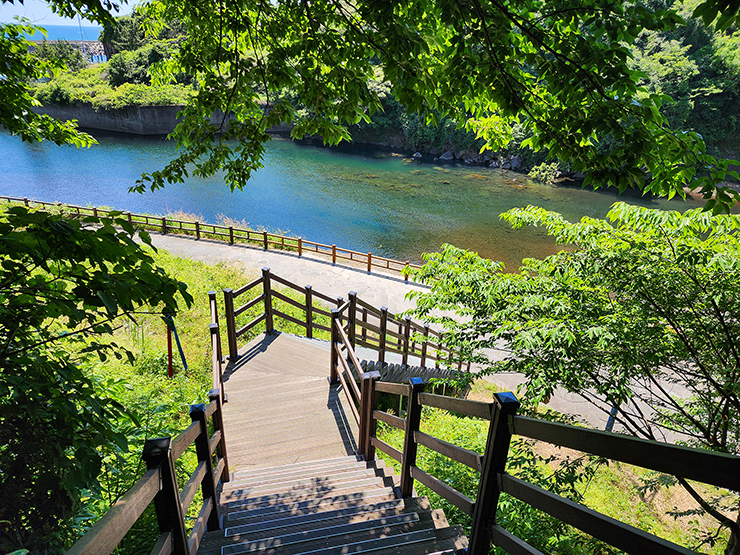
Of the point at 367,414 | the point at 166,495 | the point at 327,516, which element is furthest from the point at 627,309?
the point at 166,495

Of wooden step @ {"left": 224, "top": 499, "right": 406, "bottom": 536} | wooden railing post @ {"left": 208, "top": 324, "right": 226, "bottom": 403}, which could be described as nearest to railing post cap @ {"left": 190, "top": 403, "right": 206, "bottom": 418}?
wooden step @ {"left": 224, "top": 499, "right": 406, "bottom": 536}

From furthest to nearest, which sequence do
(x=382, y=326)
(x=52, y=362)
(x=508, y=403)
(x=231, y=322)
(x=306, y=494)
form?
(x=382, y=326), (x=231, y=322), (x=306, y=494), (x=52, y=362), (x=508, y=403)

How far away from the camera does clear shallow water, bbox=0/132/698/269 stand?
2377 centimetres

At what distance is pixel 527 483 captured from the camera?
5.46ft

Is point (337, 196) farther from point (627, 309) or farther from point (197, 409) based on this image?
point (197, 409)

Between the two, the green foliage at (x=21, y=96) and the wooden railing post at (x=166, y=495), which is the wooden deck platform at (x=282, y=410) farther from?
the green foliage at (x=21, y=96)

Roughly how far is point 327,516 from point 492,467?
1639mm

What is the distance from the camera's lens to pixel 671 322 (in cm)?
356

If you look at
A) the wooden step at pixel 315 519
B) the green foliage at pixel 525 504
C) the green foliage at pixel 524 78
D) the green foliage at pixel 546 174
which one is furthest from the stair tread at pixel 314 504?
the green foliage at pixel 546 174

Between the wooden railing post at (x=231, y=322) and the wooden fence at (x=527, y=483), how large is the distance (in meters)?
3.53

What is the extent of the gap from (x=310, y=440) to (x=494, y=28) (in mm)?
4526

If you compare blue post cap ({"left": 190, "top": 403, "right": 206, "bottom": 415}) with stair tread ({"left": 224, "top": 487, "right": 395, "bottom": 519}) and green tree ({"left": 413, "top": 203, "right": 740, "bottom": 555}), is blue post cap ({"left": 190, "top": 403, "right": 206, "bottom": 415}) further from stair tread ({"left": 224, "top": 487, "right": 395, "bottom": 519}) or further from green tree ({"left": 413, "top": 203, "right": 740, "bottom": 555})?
green tree ({"left": 413, "top": 203, "right": 740, "bottom": 555})

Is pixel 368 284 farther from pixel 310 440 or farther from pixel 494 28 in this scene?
pixel 494 28

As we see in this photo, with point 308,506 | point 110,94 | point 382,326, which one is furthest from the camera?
point 110,94
